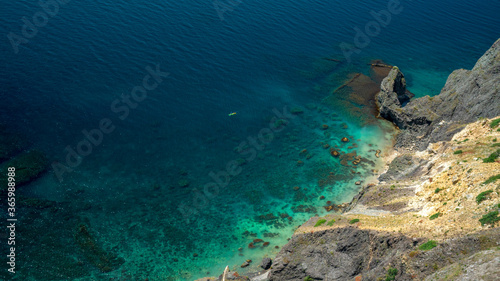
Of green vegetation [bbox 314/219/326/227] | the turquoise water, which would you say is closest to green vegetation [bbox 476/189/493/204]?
green vegetation [bbox 314/219/326/227]

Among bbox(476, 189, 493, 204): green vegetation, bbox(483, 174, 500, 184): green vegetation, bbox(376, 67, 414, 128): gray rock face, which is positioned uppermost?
bbox(483, 174, 500, 184): green vegetation

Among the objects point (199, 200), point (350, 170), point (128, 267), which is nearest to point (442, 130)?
point (350, 170)

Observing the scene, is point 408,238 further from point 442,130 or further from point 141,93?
point 141,93

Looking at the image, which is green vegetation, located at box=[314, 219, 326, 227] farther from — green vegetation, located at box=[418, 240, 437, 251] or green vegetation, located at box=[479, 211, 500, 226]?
green vegetation, located at box=[479, 211, 500, 226]

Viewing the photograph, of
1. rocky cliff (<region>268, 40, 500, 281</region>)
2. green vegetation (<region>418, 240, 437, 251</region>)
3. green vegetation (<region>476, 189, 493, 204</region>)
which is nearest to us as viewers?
rocky cliff (<region>268, 40, 500, 281</region>)
